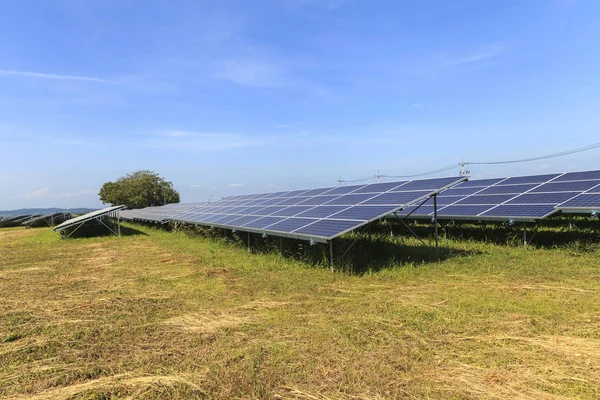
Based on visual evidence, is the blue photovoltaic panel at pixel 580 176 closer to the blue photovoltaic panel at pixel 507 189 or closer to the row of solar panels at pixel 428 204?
A: the row of solar panels at pixel 428 204

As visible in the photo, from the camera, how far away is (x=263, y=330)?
19.1ft

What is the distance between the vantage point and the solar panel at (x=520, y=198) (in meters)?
12.4

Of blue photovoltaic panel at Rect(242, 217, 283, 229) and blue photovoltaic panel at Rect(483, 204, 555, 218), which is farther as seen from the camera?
blue photovoltaic panel at Rect(242, 217, 283, 229)

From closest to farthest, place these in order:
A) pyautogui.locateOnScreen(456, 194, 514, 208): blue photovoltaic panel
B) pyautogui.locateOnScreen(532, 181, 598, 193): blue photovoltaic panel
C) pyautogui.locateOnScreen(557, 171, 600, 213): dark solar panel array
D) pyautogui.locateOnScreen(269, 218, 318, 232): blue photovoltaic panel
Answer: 1. pyautogui.locateOnScreen(269, 218, 318, 232): blue photovoltaic panel
2. pyautogui.locateOnScreen(557, 171, 600, 213): dark solar panel array
3. pyautogui.locateOnScreen(532, 181, 598, 193): blue photovoltaic panel
4. pyautogui.locateOnScreen(456, 194, 514, 208): blue photovoltaic panel

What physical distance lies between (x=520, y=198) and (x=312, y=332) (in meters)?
12.5

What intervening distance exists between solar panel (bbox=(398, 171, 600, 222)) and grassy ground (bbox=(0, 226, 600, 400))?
249 centimetres

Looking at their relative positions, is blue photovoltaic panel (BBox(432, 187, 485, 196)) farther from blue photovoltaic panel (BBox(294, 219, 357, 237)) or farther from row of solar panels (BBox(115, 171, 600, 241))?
blue photovoltaic panel (BBox(294, 219, 357, 237))

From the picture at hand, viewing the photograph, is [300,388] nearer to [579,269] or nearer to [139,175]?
[579,269]

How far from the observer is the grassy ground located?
4.14 meters

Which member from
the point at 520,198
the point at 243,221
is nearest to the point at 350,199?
the point at 243,221

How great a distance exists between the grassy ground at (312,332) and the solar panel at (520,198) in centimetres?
249

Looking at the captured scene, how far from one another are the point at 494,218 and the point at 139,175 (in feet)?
199

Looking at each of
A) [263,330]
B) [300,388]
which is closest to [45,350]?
[263,330]

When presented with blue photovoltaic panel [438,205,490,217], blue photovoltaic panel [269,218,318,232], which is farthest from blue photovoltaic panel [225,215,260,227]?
blue photovoltaic panel [438,205,490,217]
